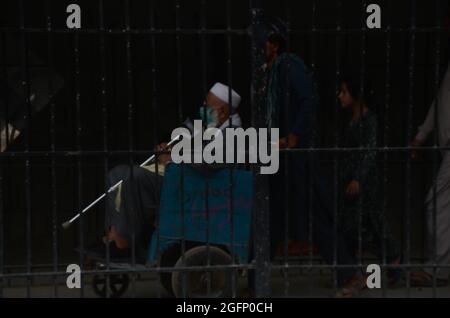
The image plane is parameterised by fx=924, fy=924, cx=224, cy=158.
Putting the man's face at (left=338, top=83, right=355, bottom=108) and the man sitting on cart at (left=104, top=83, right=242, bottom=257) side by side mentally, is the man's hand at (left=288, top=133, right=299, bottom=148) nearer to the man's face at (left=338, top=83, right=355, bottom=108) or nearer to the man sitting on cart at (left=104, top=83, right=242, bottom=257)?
the man sitting on cart at (left=104, top=83, right=242, bottom=257)

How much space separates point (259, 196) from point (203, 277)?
762 mm

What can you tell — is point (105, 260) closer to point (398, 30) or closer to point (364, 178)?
point (364, 178)

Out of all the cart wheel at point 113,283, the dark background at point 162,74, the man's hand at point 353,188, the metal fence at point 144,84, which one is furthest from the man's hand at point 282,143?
the dark background at point 162,74

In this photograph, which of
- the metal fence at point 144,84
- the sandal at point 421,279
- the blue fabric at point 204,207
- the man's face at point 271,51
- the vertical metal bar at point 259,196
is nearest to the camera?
the vertical metal bar at point 259,196

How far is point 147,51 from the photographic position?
907cm

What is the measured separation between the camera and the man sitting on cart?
19.4 ft

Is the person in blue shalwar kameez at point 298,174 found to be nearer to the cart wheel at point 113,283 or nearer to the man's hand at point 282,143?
the man's hand at point 282,143

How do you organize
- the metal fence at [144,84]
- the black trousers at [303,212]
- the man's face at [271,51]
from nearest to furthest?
the black trousers at [303,212] < the man's face at [271,51] < the metal fence at [144,84]

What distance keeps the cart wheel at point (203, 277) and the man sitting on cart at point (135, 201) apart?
0.39 meters

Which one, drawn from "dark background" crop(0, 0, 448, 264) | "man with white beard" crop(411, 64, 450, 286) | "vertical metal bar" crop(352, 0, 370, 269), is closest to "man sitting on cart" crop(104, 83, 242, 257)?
"vertical metal bar" crop(352, 0, 370, 269)

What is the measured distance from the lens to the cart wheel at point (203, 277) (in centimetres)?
581

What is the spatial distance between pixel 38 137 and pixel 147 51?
4.65ft

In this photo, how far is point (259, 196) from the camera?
5.42 metres
